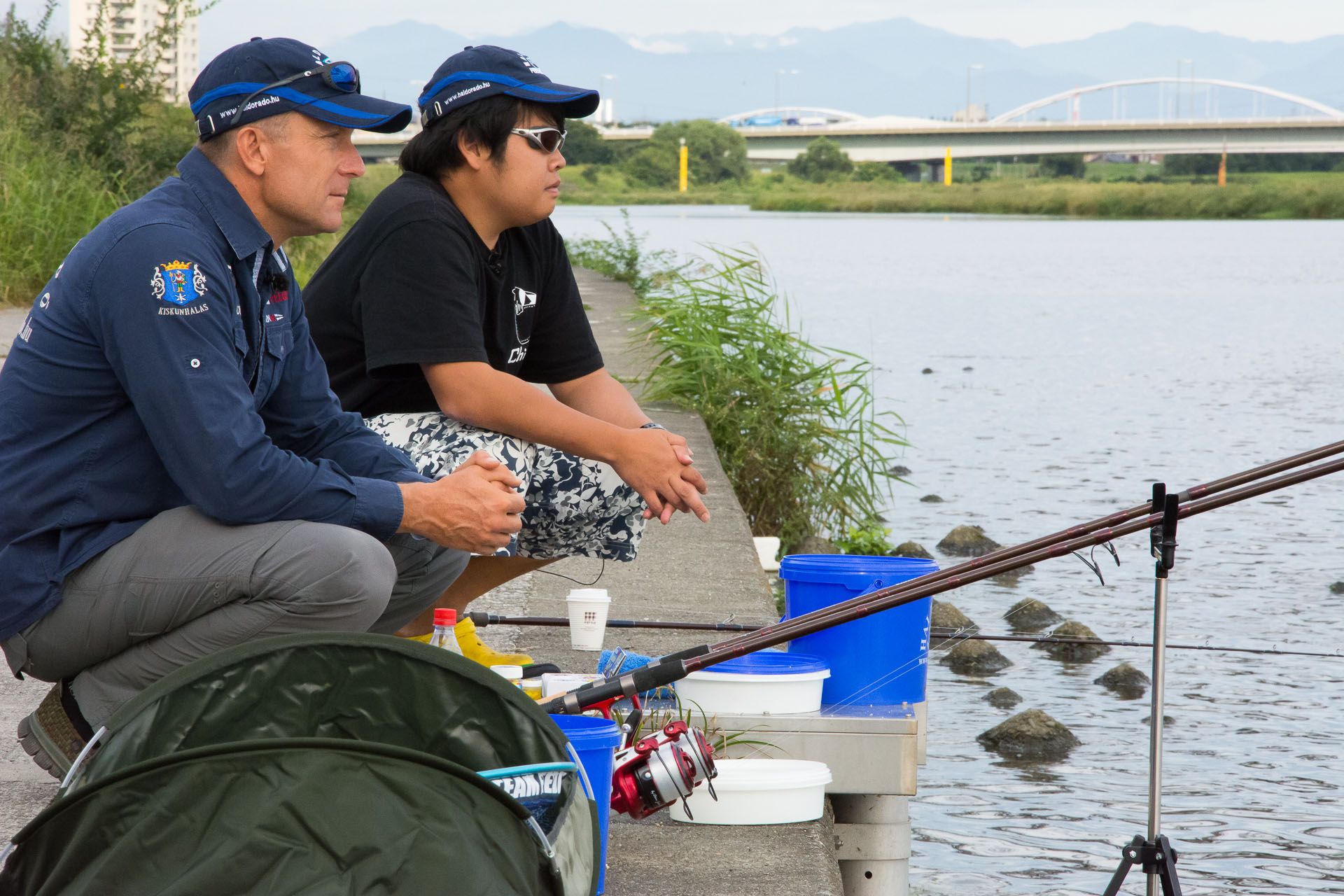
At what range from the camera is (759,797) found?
2.78 metres

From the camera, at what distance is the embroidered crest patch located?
232cm

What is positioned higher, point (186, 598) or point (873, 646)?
point (186, 598)

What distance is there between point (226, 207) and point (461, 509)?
64 centimetres

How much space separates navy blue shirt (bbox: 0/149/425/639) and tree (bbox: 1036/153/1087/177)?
3603 inches

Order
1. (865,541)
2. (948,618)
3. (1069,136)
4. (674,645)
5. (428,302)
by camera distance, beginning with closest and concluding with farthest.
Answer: (428,302)
(674,645)
(948,618)
(865,541)
(1069,136)

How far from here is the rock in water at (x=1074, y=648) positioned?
6.35m

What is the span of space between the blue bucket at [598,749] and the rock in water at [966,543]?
6060 mm

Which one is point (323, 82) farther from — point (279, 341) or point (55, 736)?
point (55, 736)

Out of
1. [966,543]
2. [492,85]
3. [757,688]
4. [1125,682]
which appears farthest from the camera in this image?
[966,543]

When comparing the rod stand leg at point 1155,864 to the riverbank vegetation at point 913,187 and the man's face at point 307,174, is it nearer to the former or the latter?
the man's face at point 307,174

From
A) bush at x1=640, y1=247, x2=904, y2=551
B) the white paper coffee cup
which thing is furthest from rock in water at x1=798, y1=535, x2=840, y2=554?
the white paper coffee cup

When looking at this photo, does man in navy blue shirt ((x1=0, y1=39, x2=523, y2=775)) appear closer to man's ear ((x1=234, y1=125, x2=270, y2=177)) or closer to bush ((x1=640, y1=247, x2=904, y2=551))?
man's ear ((x1=234, y1=125, x2=270, y2=177))

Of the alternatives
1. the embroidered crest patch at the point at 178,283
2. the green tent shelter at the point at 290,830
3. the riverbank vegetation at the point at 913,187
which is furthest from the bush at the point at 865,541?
the riverbank vegetation at the point at 913,187

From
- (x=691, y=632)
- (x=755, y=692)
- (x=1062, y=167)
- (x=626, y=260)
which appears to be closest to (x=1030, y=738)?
(x=691, y=632)
